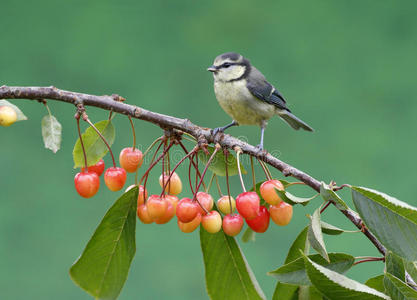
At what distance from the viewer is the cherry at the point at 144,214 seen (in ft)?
2.40

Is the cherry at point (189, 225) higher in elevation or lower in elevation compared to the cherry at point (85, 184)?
lower

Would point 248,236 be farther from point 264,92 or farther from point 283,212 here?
point 264,92

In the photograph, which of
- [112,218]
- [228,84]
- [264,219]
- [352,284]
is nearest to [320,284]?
[352,284]

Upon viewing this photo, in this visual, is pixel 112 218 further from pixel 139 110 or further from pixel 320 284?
pixel 320 284

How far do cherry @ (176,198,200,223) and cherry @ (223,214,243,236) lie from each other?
0.05 m

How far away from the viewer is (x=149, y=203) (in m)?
0.71

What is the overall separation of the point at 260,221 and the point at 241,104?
23.3 inches

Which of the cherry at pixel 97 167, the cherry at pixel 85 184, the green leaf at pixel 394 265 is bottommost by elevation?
the green leaf at pixel 394 265

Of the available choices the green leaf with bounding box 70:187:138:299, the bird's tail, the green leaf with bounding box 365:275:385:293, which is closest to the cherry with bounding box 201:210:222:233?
the green leaf with bounding box 70:187:138:299

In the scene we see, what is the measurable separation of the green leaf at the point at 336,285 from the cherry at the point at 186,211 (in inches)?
7.5

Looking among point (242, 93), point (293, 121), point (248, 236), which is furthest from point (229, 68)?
point (248, 236)

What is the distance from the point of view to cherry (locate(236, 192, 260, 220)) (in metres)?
0.68

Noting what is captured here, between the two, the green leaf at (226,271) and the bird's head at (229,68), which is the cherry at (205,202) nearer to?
the green leaf at (226,271)

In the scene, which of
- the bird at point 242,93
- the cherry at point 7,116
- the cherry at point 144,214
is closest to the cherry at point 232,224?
the cherry at point 144,214
